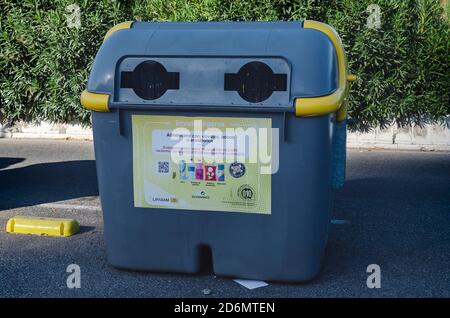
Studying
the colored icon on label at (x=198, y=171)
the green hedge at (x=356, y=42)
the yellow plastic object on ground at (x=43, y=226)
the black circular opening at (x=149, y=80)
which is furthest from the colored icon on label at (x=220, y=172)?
the green hedge at (x=356, y=42)

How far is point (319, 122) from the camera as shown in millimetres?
4234

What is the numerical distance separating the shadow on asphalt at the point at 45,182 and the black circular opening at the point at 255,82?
122 inches

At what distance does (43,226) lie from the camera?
18.6 feet

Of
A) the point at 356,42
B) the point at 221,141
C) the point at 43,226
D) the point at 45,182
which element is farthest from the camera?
the point at 356,42

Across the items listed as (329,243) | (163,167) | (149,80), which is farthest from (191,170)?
(329,243)

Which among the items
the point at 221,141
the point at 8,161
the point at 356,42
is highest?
the point at 356,42

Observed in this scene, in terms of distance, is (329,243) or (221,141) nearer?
(221,141)

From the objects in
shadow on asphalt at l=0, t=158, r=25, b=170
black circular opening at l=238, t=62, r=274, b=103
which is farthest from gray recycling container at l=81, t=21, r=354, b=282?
shadow on asphalt at l=0, t=158, r=25, b=170

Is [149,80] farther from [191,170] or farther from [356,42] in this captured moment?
[356,42]

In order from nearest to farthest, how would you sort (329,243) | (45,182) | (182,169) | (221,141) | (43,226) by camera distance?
(221,141), (182,169), (329,243), (43,226), (45,182)

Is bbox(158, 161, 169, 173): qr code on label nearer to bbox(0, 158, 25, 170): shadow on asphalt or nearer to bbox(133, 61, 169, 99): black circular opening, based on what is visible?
bbox(133, 61, 169, 99): black circular opening

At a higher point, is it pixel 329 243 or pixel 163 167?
pixel 163 167

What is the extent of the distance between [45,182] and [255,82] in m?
3.93

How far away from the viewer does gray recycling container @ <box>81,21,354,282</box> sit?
427cm
